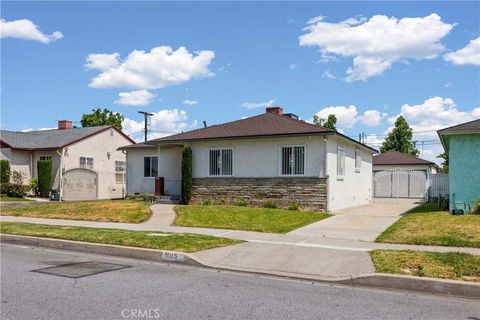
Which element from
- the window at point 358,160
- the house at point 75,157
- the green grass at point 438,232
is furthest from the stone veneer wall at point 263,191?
the house at point 75,157

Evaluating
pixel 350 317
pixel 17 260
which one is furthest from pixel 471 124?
pixel 17 260

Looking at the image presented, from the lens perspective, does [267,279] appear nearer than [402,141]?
Yes

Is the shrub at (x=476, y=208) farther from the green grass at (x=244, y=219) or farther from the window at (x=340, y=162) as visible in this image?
the window at (x=340, y=162)

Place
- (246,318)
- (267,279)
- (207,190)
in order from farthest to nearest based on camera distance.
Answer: (207,190), (267,279), (246,318)

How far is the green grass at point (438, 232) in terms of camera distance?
11.1 meters

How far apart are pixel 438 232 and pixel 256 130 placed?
1122 centimetres

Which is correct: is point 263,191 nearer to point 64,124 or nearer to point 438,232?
point 438,232

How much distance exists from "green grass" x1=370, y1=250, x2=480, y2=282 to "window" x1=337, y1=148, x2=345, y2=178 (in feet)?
42.0

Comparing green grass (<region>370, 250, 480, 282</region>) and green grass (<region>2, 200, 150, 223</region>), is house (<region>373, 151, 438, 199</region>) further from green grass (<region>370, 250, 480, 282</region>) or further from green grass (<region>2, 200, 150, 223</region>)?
green grass (<region>370, 250, 480, 282</region>)

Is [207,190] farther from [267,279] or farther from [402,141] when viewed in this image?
[402,141]

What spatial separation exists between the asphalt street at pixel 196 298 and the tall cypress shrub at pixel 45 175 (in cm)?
2385

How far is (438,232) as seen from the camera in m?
12.3

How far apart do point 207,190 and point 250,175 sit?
7.82 ft

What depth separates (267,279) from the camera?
322 inches
